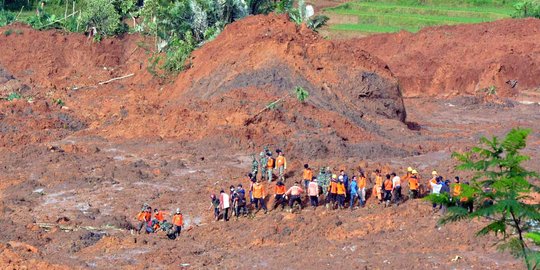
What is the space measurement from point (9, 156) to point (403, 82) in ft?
75.6

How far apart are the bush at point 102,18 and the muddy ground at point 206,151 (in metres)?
0.80

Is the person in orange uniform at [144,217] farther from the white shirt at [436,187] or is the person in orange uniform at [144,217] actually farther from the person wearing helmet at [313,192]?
the white shirt at [436,187]

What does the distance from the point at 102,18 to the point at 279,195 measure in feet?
90.5

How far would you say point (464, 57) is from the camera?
175 feet

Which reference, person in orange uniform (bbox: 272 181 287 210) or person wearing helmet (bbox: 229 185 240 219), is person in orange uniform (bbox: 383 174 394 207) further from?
person wearing helmet (bbox: 229 185 240 219)

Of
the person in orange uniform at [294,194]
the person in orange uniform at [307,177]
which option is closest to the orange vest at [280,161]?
the person in orange uniform at [307,177]

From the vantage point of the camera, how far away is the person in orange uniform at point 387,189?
25.9 metres

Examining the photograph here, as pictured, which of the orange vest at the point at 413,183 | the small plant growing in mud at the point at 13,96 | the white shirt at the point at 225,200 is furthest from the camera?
the small plant growing in mud at the point at 13,96

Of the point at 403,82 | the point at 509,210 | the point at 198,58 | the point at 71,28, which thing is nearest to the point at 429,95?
the point at 403,82

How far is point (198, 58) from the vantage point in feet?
135

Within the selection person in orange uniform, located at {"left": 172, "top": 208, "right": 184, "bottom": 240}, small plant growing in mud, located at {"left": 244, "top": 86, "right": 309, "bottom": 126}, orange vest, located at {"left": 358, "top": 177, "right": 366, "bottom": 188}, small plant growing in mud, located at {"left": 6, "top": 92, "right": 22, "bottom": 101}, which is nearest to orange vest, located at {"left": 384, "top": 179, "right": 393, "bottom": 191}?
orange vest, located at {"left": 358, "top": 177, "right": 366, "bottom": 188}

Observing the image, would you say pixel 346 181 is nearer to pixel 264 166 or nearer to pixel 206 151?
pixel 264 166

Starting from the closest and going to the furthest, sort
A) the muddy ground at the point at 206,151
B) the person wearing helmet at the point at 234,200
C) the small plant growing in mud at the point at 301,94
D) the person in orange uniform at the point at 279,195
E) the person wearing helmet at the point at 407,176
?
the muddy ground at the point at 206,151
the person wearing helmet at the point at 234,200
the person in orange uniform at the point at 279,195
the person wearing helmet at the point at 407,176
the small plant growing in mud at the point at 301,94

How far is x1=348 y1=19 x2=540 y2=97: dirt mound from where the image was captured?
5041 centimetres
